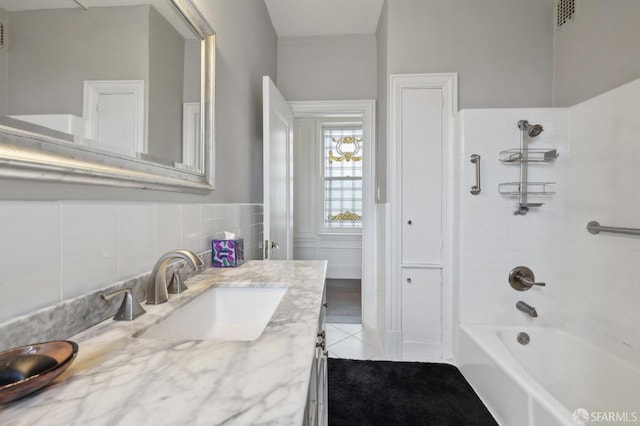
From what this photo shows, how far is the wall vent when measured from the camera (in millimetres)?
1994

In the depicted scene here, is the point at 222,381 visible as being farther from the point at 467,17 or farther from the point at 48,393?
the point at 467,17

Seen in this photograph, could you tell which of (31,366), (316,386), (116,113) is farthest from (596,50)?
(31,366)

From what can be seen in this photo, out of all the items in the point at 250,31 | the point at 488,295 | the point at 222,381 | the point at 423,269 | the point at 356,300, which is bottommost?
the point at 356,300

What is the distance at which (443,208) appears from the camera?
7.16 ft

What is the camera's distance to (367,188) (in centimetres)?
280

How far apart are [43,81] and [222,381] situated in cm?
74

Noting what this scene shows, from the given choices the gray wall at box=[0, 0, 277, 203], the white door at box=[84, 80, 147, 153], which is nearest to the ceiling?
the gray wall at box=[0, 0, 277, 203]

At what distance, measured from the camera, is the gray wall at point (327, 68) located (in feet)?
9.12

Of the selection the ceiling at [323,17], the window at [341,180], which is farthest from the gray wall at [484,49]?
the window at [341,180]

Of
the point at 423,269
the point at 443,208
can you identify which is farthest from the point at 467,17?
the point at 423,269

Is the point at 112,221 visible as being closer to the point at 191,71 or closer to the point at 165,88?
the point at 165,88

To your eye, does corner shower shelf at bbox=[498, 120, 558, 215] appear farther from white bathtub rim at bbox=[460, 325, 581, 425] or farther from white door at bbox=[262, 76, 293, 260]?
white door at bbox=[262, 76, 293, 260]

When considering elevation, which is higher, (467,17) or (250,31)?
(467,17)

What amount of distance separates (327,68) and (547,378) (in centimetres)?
294
